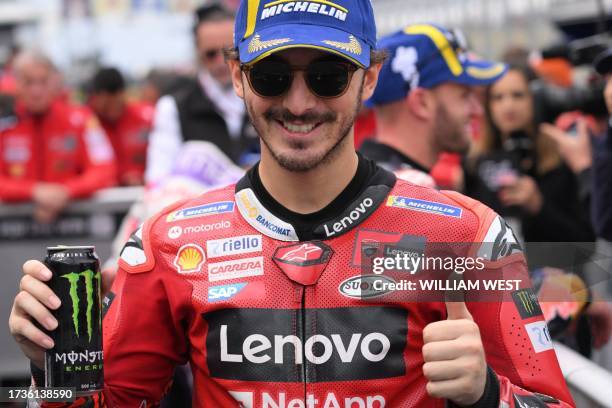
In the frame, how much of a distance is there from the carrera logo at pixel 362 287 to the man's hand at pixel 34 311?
0.68m

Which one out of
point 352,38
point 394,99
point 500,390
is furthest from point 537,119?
point 500,390

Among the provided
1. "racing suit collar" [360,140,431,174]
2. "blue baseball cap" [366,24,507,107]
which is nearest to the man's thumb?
"racing suit collar" [360,140,431,174]

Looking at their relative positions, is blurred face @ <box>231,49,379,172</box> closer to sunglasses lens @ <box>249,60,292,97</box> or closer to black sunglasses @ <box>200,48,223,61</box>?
sunglasses lens @ <box>249,60,292,97</box>

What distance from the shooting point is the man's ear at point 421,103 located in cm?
465

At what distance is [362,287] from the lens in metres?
2.73

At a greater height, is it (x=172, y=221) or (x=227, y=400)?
(x=172, y=221)

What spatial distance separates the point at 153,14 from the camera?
22359mm

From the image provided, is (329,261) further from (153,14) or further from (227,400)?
(153,14)

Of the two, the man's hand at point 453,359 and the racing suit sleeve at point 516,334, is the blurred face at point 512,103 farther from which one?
the man's hand at point 453,359

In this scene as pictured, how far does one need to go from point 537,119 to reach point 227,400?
4.36 m

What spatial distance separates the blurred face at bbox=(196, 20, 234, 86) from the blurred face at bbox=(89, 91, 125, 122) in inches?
131

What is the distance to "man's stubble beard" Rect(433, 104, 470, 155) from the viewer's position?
4.65 m

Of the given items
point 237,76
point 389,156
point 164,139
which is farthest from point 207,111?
point 237,76

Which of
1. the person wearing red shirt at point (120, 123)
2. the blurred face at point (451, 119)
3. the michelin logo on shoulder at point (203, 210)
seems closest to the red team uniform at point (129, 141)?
the person wearing red shirt at point (120, 123)
